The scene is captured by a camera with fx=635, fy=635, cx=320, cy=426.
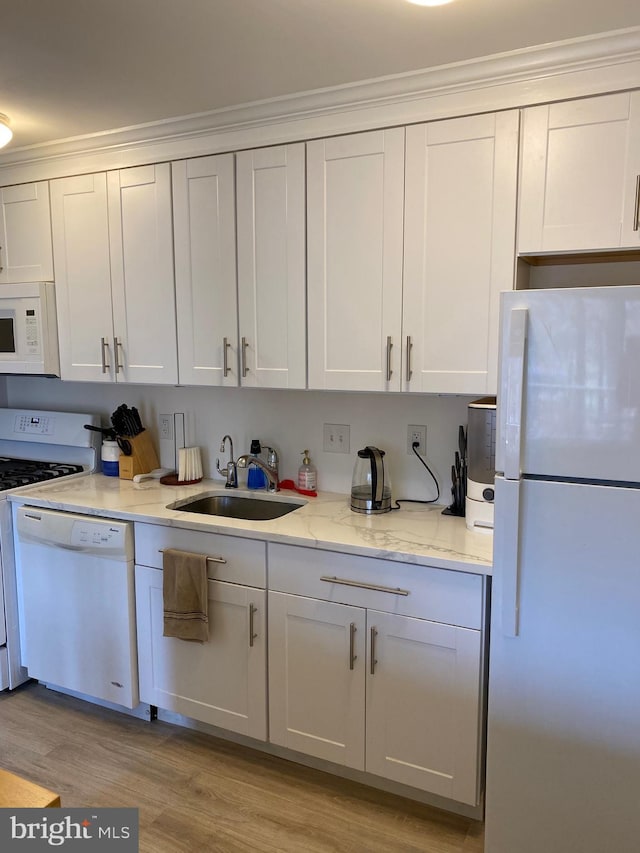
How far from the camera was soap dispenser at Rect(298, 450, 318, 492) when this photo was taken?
107 inches

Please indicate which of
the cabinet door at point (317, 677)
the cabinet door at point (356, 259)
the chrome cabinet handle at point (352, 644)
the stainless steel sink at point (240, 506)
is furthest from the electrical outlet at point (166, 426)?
the chrome cabinet handle at point (352, 644)

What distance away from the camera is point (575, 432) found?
1.57 m

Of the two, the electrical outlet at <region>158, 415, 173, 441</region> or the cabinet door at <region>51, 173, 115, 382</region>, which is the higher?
the cabinet door at <region>51, 173, 115, 382</region>

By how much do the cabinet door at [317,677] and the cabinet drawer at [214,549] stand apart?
128 mm

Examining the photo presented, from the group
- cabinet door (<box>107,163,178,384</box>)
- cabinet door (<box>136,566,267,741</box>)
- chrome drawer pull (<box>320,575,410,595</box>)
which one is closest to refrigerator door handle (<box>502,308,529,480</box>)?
chrome drawer pull (<box>320,575,410,595</box>)

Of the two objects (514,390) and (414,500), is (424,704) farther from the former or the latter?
(514,390)

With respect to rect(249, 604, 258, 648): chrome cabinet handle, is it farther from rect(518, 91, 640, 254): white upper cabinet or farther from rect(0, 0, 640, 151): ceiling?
rect(0, 0, 640, 151): ceiling

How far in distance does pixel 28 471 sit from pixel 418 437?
190 centimetres

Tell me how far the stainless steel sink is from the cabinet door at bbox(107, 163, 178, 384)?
532mm

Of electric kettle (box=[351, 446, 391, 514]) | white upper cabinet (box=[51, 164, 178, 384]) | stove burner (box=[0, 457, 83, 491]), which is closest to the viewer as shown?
electric kettle (box=[351, 446, 391, 514])

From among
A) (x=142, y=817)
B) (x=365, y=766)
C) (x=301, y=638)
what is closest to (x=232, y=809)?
(x=142, y=817)

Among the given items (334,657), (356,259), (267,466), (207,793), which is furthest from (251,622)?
(356,259)

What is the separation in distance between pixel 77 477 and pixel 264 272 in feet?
4.69

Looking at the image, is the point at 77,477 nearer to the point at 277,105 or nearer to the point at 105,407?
the point at 105,407
